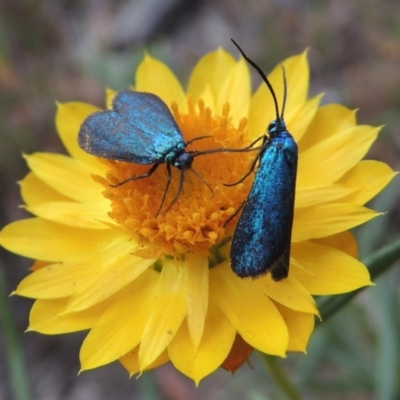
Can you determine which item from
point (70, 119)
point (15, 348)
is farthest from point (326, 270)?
point (15, 348)

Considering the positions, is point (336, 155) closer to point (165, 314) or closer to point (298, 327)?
point (298, 327)

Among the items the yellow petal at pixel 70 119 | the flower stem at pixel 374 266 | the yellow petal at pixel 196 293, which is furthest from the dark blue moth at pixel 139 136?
the flower stem at pixel 374 266

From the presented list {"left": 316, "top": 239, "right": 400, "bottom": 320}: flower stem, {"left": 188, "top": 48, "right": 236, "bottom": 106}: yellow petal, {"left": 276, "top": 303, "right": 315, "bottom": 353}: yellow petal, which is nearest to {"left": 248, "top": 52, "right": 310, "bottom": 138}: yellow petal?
{"left": 188, "top": 48, "right": 236, "bottom": 106}: yellow petal

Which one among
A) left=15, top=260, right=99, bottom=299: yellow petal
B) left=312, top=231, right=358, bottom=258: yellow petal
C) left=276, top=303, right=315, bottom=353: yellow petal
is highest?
left=15, top=260, right=99, bottom=299: yellow petal

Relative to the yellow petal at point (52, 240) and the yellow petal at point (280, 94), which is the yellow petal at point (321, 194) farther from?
the yellow petal at point (52, 240)

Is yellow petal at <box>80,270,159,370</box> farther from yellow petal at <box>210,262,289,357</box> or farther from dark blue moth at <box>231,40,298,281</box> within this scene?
dark blue moth at <box>231,40,298,281</box>

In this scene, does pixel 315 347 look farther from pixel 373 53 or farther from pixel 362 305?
pixel 373 53
